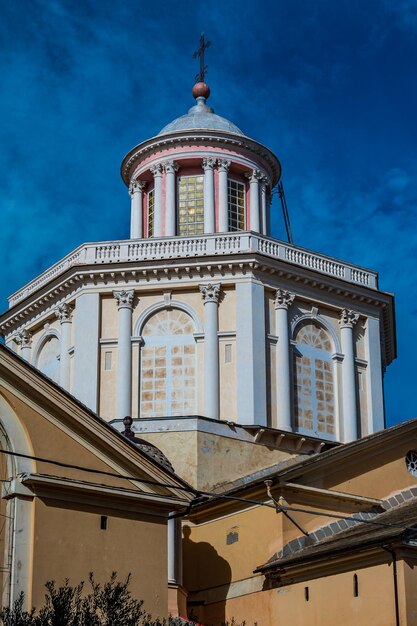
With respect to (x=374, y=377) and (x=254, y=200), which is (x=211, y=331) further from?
(x=254, y=200)

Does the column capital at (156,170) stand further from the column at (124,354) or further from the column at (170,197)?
the column at (124,354)

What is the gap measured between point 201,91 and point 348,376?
586 inches

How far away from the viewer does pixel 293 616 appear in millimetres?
30656

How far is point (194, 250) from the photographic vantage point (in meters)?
44.0

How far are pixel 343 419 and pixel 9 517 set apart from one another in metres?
20.1

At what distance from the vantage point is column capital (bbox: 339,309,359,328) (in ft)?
149

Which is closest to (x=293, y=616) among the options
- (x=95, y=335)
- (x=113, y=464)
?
(x=113, y=464)

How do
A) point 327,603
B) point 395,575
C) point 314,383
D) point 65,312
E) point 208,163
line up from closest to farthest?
point 395,575 → point 327,603 → point 314,383 → point 65,312 → point 208,163

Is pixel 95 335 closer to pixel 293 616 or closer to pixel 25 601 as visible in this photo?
pixel 293 616

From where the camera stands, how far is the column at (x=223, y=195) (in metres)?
46.6

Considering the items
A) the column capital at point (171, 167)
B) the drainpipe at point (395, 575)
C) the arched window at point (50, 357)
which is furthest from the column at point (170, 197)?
the drainpipe at point (395, 575)

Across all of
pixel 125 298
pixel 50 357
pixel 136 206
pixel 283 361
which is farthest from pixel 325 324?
pixel 50 357

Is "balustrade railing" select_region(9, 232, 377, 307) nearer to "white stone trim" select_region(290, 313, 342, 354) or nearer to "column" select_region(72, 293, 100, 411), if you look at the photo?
"column" select_region(72, 293, 100, 411)

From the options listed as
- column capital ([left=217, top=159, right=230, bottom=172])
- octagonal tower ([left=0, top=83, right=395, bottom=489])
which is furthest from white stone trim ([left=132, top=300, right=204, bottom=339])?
column capital ([left=217, top=159, right=230, bottom=172])
